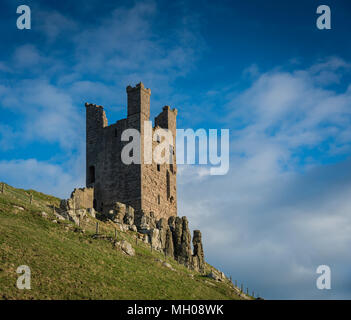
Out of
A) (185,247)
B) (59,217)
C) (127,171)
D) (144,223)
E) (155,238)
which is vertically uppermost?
(127,171)

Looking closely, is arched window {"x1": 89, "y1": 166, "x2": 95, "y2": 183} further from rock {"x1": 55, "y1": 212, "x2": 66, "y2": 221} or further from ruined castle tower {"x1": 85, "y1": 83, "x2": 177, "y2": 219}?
rock {"x1": 55, "y1": 212, "x2": 66, "y2": 221}

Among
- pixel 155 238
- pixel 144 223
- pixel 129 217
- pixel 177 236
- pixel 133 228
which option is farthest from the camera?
pixel 177 236

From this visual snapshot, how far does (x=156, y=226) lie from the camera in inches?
2537

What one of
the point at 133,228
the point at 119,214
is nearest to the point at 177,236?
the point at 133,228

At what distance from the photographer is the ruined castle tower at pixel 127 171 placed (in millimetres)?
68312

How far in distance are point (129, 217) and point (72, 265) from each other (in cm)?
2831

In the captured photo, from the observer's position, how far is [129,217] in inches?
2441

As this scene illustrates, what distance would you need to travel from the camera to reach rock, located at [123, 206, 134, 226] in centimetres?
6128

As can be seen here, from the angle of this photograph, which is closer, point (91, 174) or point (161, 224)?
point (161, 224)

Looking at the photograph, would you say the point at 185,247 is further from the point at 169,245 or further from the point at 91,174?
the point at 91,174

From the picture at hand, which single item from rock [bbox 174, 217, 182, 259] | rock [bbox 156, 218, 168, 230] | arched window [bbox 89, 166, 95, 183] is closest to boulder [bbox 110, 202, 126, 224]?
rock [bbox 156, 218, 168, 230]

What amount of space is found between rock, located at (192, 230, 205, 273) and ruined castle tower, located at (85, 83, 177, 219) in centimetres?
630
